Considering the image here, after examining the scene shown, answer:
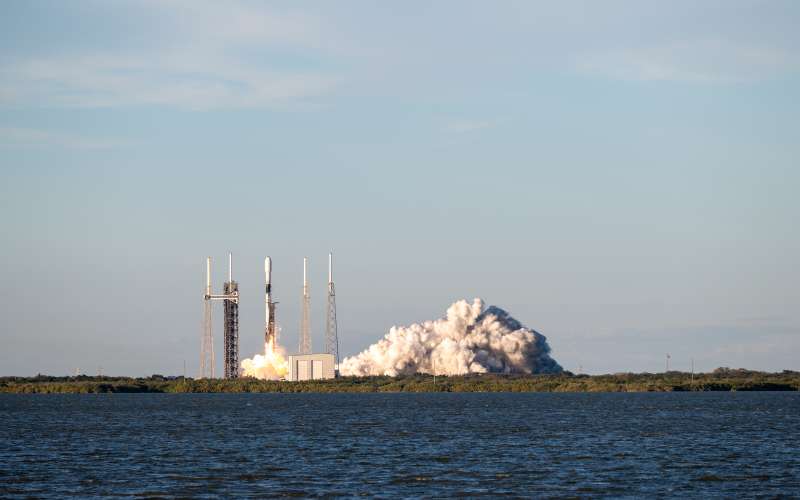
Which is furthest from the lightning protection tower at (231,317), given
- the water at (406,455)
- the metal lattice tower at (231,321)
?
the water at (406,455)

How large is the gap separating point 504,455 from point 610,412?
5802 cm

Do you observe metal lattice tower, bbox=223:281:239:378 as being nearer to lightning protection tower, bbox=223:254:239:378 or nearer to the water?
lightning protection tower, bbox=223:254:239:378

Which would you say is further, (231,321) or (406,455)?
(231,321)

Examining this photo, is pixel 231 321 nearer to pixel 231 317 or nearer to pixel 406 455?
pixel 231 317

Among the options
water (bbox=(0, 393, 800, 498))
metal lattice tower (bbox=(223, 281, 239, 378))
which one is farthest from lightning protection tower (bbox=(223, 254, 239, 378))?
water (bbox=(0, 393, 800, 498))

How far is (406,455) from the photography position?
69188 mm

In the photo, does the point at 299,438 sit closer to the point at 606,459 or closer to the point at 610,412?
the point at 606,459

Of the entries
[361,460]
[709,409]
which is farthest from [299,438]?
[709,409]

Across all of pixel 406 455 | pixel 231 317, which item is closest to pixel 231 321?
pixel 231 317

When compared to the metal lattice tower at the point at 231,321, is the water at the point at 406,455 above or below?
below

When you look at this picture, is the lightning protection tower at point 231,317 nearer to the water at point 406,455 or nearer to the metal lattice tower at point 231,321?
the metal lattice tower at point 231,321

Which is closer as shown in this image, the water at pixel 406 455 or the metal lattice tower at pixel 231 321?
the water at pixel 406 455

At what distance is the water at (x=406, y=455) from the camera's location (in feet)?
179

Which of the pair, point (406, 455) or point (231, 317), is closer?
point (406, 455)
